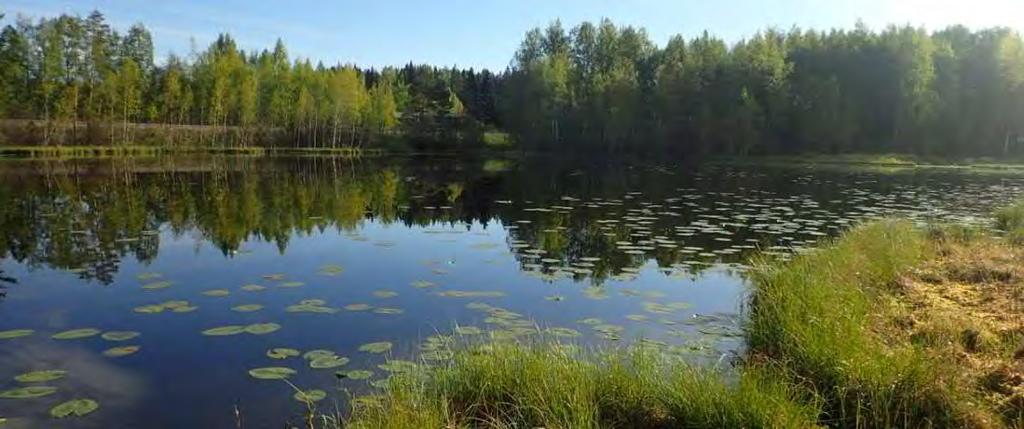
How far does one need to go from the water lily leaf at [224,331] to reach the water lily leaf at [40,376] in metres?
1.99

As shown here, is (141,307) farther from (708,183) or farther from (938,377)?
(708,183)

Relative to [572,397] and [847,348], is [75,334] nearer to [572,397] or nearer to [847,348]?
[572,397]

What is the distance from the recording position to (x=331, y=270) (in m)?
14.7

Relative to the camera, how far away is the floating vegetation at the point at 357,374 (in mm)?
7988

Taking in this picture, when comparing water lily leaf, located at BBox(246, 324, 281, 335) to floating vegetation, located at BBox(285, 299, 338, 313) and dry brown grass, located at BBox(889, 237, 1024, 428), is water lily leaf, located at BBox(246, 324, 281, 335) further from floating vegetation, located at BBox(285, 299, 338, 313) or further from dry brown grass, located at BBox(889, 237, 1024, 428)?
dry brown grass, located at BBox(889, 237, 1024, 428)

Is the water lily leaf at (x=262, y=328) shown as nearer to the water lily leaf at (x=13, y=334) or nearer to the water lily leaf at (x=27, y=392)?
the water lily leaf at (x=27, y=392)

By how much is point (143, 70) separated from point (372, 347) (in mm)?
85204

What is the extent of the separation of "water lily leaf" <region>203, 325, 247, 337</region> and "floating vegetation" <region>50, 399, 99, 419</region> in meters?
2.55

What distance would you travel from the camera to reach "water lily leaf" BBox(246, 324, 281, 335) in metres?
9.87

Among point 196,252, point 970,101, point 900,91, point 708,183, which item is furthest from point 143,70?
point 970,101

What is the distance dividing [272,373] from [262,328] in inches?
80.5

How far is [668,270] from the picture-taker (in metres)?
15.1

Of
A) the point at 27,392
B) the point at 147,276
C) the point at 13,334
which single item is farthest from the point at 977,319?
the point at 147,276

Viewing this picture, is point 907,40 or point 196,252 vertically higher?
point 907,40
